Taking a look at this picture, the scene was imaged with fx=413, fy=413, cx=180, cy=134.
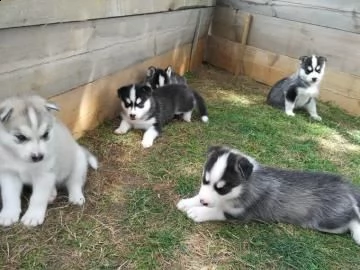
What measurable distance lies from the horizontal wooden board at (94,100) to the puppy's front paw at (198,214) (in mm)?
1577


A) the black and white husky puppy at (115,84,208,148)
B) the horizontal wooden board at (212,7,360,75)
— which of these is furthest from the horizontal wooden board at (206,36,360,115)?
the black and white husky puppy at (115,84,208,148)

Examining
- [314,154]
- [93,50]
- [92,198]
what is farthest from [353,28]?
[92,198]

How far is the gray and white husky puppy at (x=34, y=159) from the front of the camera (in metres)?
2.66

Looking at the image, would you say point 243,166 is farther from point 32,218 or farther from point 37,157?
point 32,218

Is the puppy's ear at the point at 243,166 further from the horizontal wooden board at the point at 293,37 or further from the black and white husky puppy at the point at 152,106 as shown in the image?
the horizontal wooden board at the point at 293,37

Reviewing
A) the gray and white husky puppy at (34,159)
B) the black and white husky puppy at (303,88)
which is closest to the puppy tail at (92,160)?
the gray and white husky puppy at (34,159)

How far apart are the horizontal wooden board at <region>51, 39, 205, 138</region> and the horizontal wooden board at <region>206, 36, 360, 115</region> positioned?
7.57 feet

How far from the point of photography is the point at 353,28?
604cm

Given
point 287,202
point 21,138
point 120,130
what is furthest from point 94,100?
point 287,202

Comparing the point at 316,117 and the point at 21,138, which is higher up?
the point at 21,138

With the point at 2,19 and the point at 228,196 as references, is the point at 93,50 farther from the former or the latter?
the point at 228,196

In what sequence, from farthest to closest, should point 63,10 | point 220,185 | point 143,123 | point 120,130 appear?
1. point 143,123
2. point 120,130
3. point 63,10
4. point 220,185

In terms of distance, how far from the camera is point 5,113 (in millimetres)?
2594

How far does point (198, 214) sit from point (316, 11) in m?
4.55
